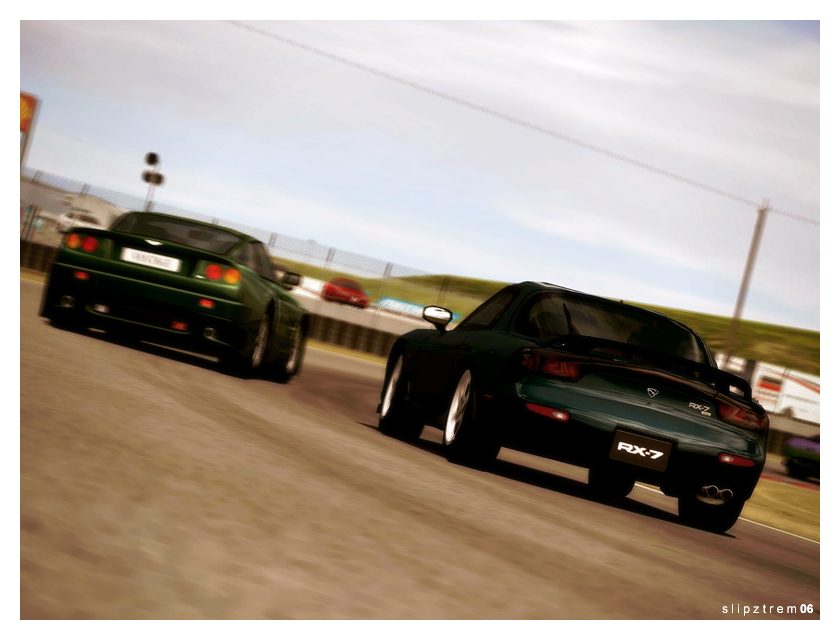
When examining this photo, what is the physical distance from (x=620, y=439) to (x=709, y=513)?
114cm

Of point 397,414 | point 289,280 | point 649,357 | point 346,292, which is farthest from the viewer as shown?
point 346,292

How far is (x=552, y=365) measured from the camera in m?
7.34

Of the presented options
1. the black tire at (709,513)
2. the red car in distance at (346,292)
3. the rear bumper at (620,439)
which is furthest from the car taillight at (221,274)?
the red car in distance at (346,292)

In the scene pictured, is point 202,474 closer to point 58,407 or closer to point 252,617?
point 58,407

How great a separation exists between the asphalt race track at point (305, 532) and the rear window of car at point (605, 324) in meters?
1.08

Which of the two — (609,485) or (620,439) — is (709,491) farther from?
(609,485)

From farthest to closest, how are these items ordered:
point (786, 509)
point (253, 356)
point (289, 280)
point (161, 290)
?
point (786, 509), point (289, 280), point (253, 356), point (161, 290)

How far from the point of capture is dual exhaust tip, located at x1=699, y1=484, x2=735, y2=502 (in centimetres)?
736

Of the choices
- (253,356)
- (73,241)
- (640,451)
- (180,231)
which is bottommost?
(253,356)

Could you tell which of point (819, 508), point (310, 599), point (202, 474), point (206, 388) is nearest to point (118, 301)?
point (206, 388)

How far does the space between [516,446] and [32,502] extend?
12.2 ft

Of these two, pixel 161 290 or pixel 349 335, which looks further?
pixel 349 335

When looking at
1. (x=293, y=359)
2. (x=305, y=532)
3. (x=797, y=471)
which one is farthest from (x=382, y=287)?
(x=305, y=532)

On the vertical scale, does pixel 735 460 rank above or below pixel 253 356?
above
